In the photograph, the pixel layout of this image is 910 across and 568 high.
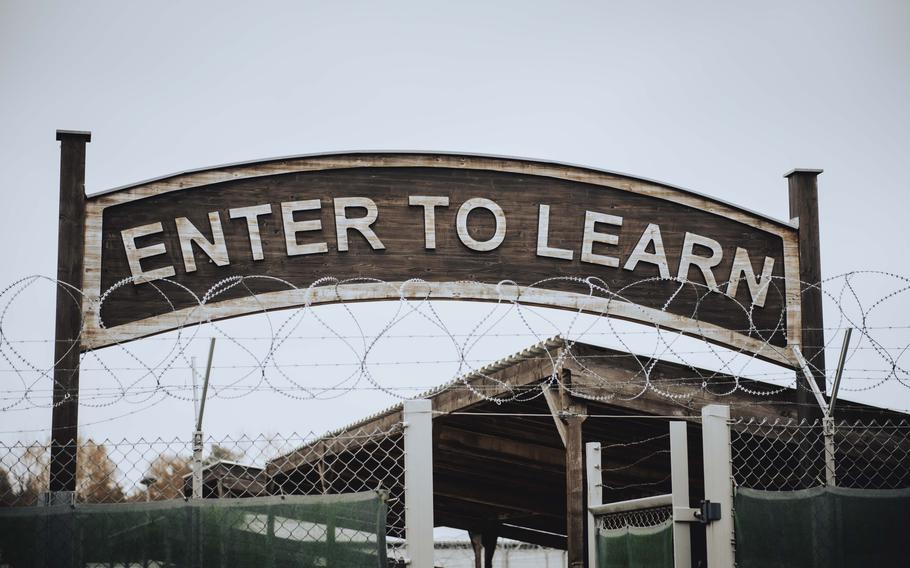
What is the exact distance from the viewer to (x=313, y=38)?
16.0 meters

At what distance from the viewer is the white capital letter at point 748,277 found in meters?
11.6

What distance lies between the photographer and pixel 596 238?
11445 millimetres

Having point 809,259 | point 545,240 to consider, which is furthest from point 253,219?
point 809,259

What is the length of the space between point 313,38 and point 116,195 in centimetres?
620

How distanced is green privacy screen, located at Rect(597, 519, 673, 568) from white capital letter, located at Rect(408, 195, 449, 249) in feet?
14.9

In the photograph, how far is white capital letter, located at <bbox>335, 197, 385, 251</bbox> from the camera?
11.0m

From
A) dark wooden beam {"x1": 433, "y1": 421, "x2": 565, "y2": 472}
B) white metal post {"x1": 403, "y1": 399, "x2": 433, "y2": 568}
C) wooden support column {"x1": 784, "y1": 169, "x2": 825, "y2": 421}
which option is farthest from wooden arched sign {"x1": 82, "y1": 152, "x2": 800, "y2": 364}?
white metal post {"x1": 403, "y1": 399, "x2": 433, "y2": 568}

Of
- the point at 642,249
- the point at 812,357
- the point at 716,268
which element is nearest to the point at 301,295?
the point at 642,249

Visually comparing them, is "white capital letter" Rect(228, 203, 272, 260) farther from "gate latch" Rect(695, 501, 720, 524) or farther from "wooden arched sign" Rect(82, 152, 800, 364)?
"gate latch" Rect(695, 501, 720, 524)

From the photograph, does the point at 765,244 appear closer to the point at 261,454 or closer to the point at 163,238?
the point at 163,238

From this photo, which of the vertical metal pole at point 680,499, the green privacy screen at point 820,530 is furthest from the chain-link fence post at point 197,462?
the green privacy screen at point 820,530

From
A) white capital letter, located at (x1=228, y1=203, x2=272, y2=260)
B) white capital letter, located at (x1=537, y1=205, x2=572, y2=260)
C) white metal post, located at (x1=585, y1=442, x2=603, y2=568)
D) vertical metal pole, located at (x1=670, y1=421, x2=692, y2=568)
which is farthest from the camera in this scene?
white capital letter, located at (x1=537, y1=205, x2=572, y2=260)

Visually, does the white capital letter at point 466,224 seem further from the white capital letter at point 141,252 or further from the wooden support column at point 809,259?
the wooden support column at point 809,259

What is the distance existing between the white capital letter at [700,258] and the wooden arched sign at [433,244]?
0.05 ft
